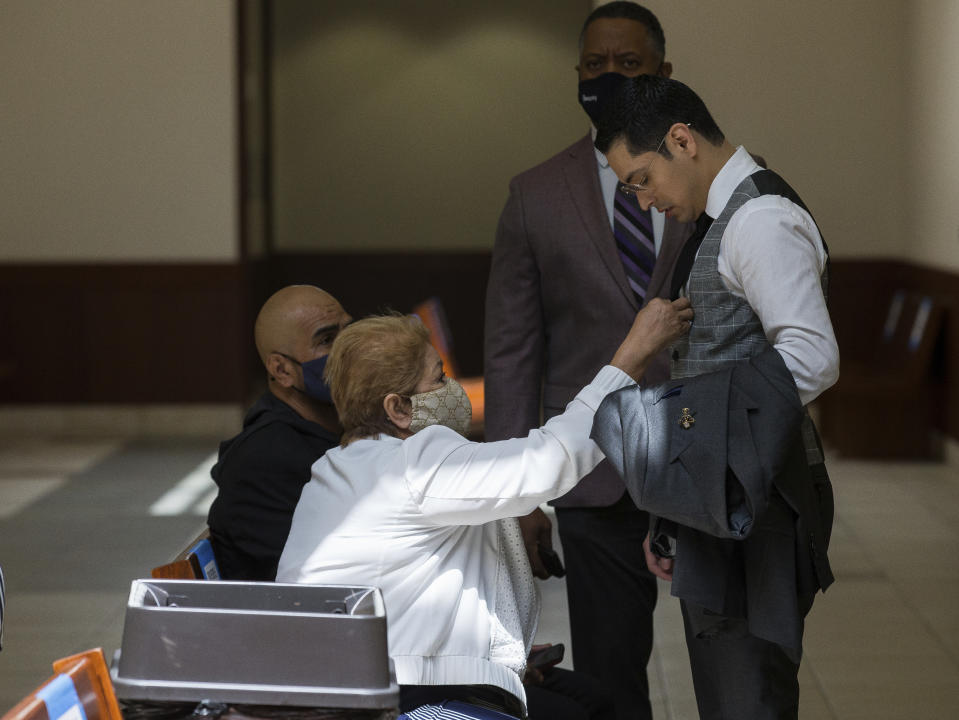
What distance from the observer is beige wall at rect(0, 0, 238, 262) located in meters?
8.16

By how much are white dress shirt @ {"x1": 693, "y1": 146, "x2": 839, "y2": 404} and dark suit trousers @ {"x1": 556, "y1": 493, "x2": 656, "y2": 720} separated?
926mm

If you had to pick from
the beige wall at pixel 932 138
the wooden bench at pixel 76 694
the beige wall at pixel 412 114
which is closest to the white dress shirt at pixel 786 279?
the wooden bench at pixel 76 694

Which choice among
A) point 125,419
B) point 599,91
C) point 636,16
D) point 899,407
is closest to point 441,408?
point 599,91

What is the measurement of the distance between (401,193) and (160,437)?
372 cm

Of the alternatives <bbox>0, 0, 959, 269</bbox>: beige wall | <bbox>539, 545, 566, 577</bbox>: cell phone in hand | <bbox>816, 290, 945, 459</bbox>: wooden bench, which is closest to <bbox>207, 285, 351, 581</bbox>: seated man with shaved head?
<bbox>539, 545, 566, 577</bbox>: cell phone in hand

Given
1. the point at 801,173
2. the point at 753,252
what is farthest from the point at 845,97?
the point at 753,252

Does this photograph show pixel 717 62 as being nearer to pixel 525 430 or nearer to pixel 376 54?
pixel 376 54

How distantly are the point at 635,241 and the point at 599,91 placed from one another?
12.6 inches

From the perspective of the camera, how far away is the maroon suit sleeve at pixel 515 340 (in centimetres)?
270

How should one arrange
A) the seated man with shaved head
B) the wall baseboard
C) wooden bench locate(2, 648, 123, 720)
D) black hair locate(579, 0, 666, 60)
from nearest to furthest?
wooden bench locate(2, 648, 123, 720)
the seated man with shaved head
black hair locate(579, 0, 666, 60)
the wall baseboard

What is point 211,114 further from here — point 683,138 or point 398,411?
point 683,138

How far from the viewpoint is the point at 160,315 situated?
836cm

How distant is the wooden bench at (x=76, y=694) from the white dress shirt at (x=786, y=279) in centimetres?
97

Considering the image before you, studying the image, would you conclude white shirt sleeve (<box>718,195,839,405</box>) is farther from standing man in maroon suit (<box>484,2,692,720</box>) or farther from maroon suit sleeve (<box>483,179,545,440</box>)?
maroon suit sleeve (<box>483,179,545,440</box>)
